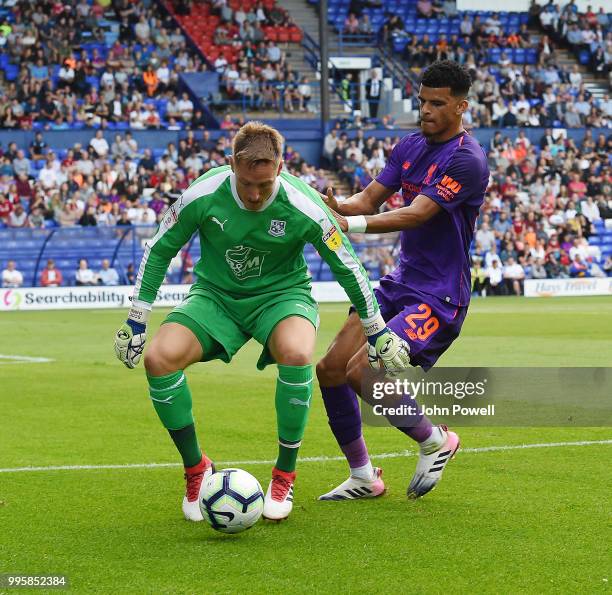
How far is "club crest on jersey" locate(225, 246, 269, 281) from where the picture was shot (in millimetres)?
6035

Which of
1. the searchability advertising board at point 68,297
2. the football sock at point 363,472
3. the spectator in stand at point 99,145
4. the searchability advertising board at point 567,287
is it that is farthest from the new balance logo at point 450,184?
the searchability advertising board at point 567,287

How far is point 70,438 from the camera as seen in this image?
8648 millimetres

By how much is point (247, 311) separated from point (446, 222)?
51.4 inches

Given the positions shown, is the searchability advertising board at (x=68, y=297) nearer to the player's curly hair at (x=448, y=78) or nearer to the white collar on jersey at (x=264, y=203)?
the player's curly hair at (x=448, y=78)

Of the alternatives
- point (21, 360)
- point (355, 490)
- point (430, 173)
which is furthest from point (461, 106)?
point (21, 360)

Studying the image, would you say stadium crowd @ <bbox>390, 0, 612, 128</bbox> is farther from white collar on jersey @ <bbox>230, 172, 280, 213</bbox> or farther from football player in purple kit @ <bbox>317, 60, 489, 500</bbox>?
white collar on jersey @ <bbox>230, 172, 280, 213</bbox>

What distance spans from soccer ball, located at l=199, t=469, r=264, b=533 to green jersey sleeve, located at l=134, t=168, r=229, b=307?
1.01 meters

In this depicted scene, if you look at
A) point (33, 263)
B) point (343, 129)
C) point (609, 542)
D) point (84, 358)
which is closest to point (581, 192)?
point (343, 129)

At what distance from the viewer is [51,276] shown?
1048 inches

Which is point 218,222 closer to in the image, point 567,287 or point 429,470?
point 429,470

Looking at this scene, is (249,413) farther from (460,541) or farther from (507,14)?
(507,14)

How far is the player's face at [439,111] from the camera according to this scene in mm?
6590

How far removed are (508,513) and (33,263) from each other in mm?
21665

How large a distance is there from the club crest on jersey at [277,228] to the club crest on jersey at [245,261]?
16cm
